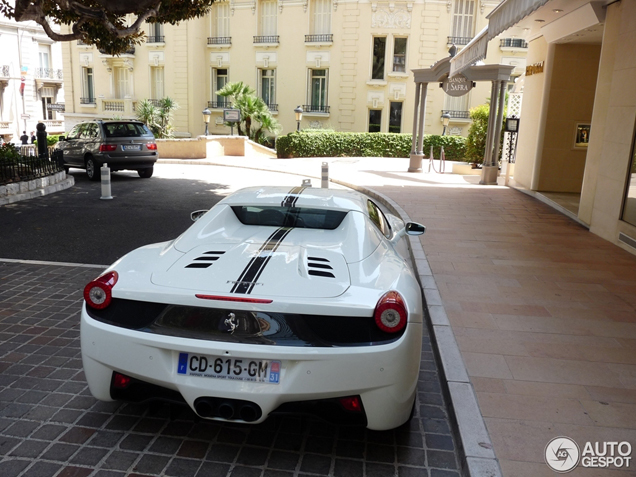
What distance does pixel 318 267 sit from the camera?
3.55 m

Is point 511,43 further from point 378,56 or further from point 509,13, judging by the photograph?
point 509,13

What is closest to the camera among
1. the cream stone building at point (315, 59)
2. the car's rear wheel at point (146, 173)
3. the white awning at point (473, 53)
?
the white awning at point (473, 53)

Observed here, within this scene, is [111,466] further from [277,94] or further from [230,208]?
[277,94]

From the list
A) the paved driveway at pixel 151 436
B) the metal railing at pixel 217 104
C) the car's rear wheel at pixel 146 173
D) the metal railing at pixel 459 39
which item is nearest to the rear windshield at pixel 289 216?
the paved driveway at pixel 151 436

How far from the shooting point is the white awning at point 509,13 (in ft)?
25.5

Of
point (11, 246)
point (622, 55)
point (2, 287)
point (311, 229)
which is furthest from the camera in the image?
point (622, 55)

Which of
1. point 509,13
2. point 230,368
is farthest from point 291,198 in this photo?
point 509,13

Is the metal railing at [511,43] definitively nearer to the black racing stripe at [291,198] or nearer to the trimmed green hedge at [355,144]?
the trimmed green hedge at [355,144]

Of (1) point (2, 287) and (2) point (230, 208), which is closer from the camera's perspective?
(2) point (230, 208)

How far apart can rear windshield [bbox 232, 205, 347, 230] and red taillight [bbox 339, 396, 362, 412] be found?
5.19ft

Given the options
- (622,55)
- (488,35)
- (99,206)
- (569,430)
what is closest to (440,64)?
(488,35)

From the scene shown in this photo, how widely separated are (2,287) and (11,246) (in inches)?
92.5

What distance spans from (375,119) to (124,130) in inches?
854

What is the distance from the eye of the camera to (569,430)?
354cm
